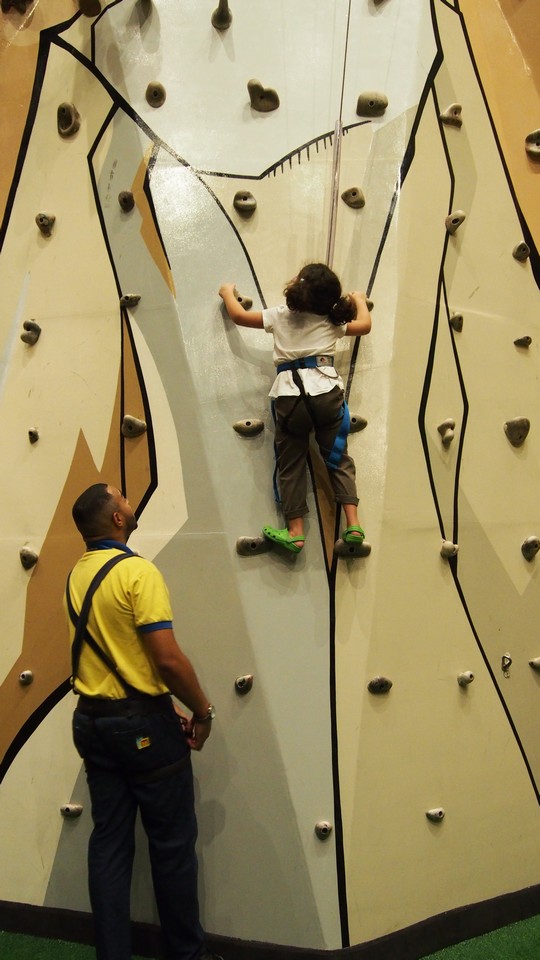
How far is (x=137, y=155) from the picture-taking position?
2.72 m

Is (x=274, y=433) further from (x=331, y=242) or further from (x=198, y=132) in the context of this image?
(x=198, y=132)

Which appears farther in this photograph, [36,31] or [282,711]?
[36,31]

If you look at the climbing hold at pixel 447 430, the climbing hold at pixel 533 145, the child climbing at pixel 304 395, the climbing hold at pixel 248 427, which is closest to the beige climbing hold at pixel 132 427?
the climbing hold at pixel 248 427

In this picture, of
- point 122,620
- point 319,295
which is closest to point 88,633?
point 122,620

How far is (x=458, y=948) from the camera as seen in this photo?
95.9 inches

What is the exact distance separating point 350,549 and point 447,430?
0.65m

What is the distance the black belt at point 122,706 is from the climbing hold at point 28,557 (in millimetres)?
794

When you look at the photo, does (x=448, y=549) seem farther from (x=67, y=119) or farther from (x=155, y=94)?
(x=67, y=119)

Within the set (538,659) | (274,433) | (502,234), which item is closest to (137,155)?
(274,433)

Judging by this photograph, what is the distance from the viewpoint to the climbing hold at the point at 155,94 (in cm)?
271

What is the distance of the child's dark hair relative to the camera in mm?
2379

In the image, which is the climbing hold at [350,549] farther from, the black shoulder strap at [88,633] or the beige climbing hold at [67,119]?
the beige climbing hold at [67,119]

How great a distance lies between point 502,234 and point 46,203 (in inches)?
79.2

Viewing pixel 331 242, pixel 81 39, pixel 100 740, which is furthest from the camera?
pixel 81 39
